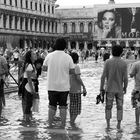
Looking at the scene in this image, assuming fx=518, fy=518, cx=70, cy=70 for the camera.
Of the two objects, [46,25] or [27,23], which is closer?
[27,23]

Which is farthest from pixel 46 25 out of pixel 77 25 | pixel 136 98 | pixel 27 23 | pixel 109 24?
pixel 136 98

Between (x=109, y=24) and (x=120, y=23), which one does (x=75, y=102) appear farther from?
(x=120, y=23)

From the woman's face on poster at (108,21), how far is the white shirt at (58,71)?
86.7 m

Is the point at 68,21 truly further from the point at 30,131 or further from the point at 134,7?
the point at 30,131

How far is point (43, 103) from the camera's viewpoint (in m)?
14.7

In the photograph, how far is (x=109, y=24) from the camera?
314 feet

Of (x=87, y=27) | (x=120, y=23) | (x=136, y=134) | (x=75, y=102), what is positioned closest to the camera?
(x=136, y=134)

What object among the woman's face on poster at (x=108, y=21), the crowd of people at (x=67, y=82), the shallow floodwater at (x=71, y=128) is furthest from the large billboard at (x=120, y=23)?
the crowd of people at (x=67, y=82)

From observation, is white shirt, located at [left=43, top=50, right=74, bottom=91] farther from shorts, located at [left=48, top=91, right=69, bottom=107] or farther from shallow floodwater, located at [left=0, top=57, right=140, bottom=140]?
shallow floodwater, located at [left=0, top=57, right=140, bottom=140]

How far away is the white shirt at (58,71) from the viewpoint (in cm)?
932

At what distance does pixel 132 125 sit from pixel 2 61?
3324mm

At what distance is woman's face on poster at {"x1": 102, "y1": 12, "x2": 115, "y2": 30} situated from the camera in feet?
314

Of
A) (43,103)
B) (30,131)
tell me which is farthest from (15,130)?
(43,103)

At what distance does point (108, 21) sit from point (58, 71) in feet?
286
